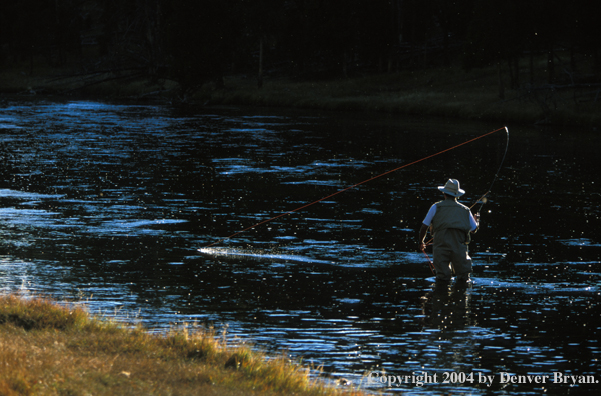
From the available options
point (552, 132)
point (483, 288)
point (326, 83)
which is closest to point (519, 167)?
point (552, 132)

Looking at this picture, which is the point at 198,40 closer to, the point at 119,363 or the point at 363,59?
the point at 363,59

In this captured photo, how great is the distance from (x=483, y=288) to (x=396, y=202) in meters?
8.56

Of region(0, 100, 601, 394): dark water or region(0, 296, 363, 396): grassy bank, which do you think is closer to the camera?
region(0, 296, 363, 396): grassy bank

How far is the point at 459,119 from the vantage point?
4794 centimetres

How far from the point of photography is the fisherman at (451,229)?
11.5 metres

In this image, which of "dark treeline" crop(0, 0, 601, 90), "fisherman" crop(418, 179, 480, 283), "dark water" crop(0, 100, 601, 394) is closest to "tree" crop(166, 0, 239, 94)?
"dark treeline" crop(0, 0, 601, 90)

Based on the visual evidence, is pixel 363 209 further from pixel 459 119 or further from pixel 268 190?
pixel 459 119

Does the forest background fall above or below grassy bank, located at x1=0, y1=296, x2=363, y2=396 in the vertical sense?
above

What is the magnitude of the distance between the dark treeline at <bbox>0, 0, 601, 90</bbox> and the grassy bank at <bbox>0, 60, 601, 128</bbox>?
190 centimetres

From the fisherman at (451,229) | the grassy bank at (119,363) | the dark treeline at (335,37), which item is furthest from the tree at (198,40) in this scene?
the grassy bank at (119,363)

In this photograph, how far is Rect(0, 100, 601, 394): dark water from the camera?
9023 millimetres

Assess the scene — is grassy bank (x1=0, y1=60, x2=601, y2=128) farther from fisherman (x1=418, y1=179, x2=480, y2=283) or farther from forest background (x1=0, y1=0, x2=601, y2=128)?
fisherman (x1=418, y1=179, x2=480, y2=283)

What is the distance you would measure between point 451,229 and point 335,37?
5910 centimetres

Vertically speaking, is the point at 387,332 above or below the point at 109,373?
below
